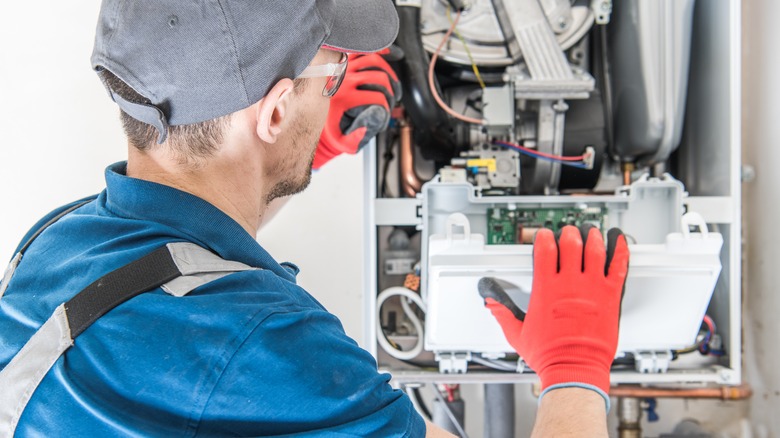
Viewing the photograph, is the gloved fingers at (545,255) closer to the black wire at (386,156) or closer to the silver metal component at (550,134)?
the silver metal component at (550,134)

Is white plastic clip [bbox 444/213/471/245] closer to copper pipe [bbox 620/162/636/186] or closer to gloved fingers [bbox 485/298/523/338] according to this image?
gloved fingers [bbox 485/298/523/338]

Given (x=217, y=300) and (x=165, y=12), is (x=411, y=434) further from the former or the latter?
(x=165, y=12)

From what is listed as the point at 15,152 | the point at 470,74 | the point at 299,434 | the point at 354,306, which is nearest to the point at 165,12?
the point at 299,434

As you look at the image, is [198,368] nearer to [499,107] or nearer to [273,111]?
[273,111]

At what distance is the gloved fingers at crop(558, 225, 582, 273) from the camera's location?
1010 millimetres

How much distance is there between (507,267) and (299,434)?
1.69 feet

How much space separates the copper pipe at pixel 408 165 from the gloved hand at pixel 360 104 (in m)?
0.19

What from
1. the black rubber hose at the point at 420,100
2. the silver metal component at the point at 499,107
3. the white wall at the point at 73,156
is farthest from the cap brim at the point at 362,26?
the white wall at the point at 73,156

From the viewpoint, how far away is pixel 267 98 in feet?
2.60

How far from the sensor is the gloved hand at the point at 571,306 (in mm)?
954

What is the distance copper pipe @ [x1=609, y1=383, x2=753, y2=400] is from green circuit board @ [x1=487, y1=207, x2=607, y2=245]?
47 cm

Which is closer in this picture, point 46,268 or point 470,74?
point 46,268

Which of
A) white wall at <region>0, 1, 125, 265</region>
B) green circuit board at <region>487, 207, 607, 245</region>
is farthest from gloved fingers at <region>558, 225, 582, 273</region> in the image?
white wall at <region>0, 1, 125, 265</region>

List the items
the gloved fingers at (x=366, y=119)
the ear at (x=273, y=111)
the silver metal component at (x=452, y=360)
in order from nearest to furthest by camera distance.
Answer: the ear at (x=273, y=111), the gloved fingers at (x=366, y=119), the silver metal component at (x=452, y=360)
